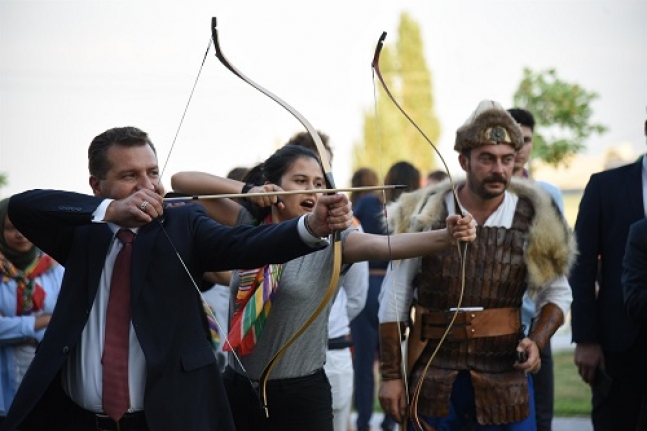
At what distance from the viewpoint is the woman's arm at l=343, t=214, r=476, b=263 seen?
3111 millimetres

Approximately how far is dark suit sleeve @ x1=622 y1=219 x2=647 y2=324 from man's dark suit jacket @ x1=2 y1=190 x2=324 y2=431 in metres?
1.81

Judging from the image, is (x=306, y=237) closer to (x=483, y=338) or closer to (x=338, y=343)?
(x=483, y=338)

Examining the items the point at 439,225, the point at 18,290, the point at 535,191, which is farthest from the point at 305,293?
the point at 18,290

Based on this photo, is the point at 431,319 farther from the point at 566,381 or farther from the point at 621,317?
the point at 566,381

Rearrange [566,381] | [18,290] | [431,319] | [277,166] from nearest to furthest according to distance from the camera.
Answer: [277,166] → [431,319] → [18,290] → [566,381]

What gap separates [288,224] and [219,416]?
1.93ft

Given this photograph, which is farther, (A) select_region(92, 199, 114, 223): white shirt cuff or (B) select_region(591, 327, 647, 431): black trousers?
(B) select_region(591, 327, 647, 431): black trousers

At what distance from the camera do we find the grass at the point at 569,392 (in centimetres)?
747

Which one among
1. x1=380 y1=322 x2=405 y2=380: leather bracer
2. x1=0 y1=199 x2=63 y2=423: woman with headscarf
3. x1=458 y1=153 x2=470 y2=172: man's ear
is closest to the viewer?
x1=380 y1=322 x2=405 y2=380: leather bracer

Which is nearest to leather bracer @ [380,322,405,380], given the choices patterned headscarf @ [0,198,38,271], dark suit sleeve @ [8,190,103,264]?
dark suit sleeve @ [8,190,103,264]

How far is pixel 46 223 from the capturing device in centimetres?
285

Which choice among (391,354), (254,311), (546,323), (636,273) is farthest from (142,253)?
(636,273)

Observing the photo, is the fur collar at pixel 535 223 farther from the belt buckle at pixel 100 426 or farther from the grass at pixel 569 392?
the grass at pixel 569 392

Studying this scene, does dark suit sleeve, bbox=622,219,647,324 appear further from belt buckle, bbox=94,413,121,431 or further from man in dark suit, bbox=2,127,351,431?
belt buckle, bbox=94,413,121,431
